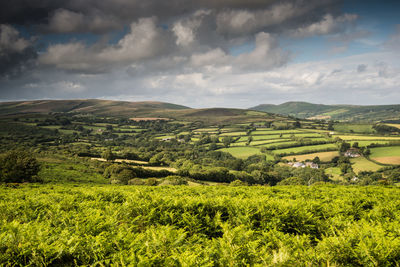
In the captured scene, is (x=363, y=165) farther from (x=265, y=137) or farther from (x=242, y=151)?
(x=265, y=137)

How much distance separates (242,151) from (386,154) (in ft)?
226

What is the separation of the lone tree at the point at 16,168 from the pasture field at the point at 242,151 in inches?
3751

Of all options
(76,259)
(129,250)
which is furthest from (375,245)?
(76,259)

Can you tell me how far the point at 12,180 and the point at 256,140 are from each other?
127668 mm

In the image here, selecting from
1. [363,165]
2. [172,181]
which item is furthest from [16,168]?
[363,165]

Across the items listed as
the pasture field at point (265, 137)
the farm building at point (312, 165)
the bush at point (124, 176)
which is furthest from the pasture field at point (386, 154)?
the bush at point (124, 176)

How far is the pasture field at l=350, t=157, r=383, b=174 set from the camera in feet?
299

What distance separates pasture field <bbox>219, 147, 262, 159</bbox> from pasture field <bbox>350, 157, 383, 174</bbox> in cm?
4557

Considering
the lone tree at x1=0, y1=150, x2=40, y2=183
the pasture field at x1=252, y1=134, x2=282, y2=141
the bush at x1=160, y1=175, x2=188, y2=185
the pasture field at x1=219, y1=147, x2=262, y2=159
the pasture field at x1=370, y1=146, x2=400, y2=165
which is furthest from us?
the pasture field at x1=252, y1=134, x2=282, y2=141

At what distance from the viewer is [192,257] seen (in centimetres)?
421

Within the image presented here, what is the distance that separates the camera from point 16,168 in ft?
136

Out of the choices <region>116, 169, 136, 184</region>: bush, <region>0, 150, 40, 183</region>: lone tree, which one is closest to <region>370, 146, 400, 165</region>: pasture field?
<region>116, 169, 136, 184</region>: bush

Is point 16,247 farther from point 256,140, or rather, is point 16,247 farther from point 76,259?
point 256,140

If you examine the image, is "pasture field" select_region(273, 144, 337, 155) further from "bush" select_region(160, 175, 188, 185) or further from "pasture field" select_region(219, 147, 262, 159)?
"bush" select_region(160, 175, 188, 185)
